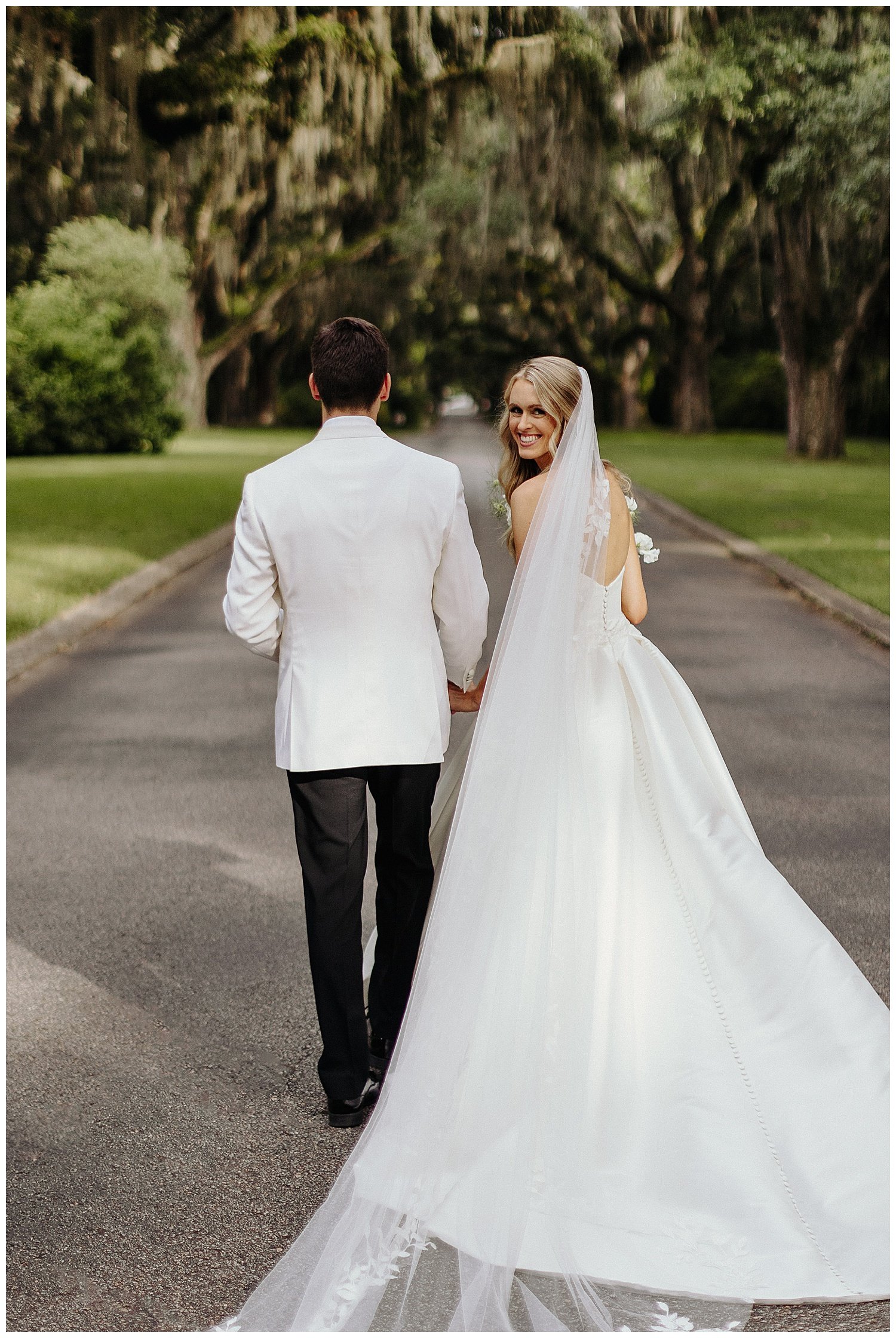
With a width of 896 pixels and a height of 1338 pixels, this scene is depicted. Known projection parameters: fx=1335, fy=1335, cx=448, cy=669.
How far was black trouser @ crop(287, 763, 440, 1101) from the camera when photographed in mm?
3416

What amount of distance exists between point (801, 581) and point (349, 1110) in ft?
33.4

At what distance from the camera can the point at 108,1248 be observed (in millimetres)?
2939

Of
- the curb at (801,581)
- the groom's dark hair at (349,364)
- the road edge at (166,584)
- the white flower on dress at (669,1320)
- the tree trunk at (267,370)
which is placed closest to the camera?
the white flower on dress at (669,1320)

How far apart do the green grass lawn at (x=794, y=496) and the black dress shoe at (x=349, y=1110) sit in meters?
3.62

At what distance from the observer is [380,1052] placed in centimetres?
373

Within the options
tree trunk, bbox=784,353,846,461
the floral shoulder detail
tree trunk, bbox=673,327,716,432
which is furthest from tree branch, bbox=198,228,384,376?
the floral shoulder detail

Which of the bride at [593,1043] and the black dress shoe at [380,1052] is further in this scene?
the black dress shoe at [380,1052]

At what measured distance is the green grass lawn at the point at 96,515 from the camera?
1194cm

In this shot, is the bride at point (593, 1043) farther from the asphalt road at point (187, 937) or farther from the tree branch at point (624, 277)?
the tree branch at point (624, 277)

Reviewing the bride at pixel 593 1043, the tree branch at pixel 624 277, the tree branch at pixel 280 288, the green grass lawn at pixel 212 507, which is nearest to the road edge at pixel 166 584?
the green grass lawn at pixel 212 507

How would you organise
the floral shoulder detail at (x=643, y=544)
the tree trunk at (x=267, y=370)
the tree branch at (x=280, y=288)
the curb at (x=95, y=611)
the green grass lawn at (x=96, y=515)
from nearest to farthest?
the floral shoulder detail at (x=643, y=544)
the curb at (x=95, y=611)
the green grass lawn at (x=96, y=515)
the tree branch at (x=280, y=288)
the tree trunk at (x=267, y=370)

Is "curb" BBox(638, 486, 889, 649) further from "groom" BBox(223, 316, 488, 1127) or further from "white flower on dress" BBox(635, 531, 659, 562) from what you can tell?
"groom" BBox(223, 316, 488, 1127)

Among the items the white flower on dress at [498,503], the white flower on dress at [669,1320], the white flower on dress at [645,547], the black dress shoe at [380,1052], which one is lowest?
the white flower on dress at [669,1320]

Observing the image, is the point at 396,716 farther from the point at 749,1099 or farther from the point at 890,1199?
the point at 890,1199
